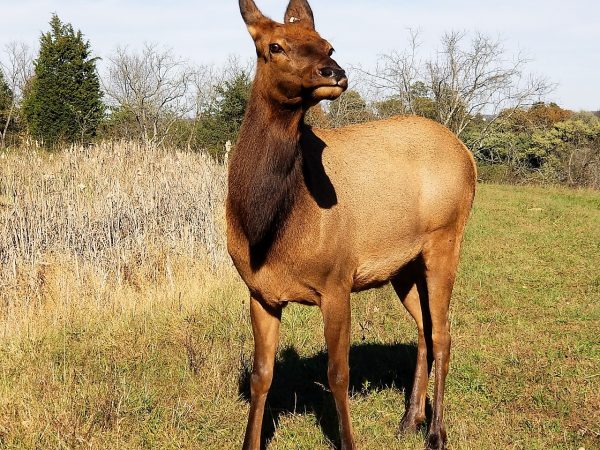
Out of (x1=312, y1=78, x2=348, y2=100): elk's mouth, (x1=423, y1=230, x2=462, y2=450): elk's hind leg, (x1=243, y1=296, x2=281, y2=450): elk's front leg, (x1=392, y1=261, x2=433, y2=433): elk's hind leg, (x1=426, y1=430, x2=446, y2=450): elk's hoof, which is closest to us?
(x1=312, y1=78, x2=348, y2=100): elk's mouth

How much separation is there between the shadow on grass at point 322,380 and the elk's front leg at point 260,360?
40cm

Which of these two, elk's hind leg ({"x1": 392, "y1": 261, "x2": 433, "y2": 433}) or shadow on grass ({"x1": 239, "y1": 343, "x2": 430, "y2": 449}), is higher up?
elk's hind leg ({"x1": 392, "y1": 261, "x2": 433, "y2": 433})

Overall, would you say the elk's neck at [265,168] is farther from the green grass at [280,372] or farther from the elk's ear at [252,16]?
→ the green grass at [280,372]

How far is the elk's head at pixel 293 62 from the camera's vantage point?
10.2ft

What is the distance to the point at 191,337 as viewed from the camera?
6133 mm

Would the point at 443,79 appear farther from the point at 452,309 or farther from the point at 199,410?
the point at 199,410

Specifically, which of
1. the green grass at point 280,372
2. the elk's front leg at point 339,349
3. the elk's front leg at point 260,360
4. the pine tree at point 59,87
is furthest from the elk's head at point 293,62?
the pine tree at point 59,87

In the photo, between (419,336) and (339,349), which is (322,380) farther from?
(339,349)

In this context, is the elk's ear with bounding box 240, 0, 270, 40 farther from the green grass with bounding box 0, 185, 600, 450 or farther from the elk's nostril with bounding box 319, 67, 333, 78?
the green grass with bounding box 0, 185, 600, 450

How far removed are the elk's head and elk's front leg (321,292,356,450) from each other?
131 centimetres

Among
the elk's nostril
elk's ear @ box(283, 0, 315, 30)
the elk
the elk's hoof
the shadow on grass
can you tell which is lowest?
the shadow on grass

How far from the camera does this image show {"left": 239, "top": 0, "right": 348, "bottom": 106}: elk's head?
3.11m

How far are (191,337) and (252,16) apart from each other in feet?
11.5

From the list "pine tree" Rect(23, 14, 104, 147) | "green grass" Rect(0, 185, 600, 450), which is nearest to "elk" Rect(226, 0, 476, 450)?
"green grass" Rect(0, 185, 600, 450)
